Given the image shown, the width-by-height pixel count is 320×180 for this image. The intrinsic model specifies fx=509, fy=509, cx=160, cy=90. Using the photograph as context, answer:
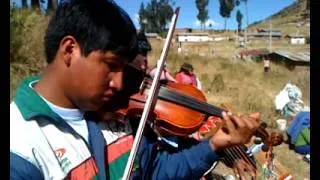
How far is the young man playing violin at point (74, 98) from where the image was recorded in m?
1.19

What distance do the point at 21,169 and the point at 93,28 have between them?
0.40 metres

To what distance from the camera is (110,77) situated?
1.26 metres

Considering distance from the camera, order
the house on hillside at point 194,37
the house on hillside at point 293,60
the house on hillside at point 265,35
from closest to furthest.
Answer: the house on hillside at point 293,60, the house on hillside at point 265,35, the house on hillside at point 194,37

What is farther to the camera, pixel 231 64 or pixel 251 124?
pixel 231 64

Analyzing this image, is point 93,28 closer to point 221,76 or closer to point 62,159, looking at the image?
point 62,159

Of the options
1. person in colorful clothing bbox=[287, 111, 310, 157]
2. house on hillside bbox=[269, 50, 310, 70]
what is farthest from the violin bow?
house on hillside bbox=[269, 50, 310, 70]

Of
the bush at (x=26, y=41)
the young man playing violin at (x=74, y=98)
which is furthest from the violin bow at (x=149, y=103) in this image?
the bush at (x=26, y=41)

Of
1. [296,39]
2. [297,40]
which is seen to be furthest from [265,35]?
[297,40]

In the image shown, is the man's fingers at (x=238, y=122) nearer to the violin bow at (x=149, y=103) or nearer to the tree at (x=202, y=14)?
the violin bow at (x=149, y=103)

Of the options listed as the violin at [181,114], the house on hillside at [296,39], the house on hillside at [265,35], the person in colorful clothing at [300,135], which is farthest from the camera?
the house on hillside at [265,35]

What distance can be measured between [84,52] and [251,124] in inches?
20.6

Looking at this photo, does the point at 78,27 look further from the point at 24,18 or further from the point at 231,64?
the point at 231,64
